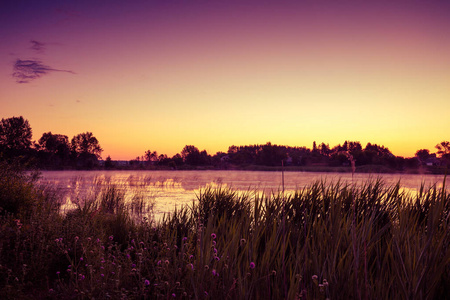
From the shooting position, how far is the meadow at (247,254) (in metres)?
3.71

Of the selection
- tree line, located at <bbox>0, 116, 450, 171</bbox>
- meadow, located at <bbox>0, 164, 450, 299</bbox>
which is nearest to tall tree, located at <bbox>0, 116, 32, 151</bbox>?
tree line, located at <bbox>0, 116, 450, 171</bbox>

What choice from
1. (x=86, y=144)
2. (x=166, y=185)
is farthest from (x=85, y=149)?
(x=166, y=185)

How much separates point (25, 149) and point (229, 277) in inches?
3443

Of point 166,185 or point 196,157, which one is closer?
point 166,185

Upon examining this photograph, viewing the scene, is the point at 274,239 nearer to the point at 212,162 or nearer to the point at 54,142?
the point at 54,142

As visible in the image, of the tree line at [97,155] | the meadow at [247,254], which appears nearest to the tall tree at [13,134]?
the tree line at [97,155]

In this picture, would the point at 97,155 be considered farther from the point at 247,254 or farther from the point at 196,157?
the point at 247,254

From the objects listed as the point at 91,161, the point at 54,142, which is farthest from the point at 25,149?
the point at 91,161

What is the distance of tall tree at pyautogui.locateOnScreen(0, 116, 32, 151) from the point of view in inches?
3078

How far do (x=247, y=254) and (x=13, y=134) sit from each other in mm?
88320

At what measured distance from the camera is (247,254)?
471cm

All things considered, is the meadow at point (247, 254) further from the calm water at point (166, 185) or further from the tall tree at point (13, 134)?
the tall tree at point (13, 134)

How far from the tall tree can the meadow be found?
7635 centimetres

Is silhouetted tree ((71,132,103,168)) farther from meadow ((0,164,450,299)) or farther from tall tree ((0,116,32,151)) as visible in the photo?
meadow ((0,164,450,299))
